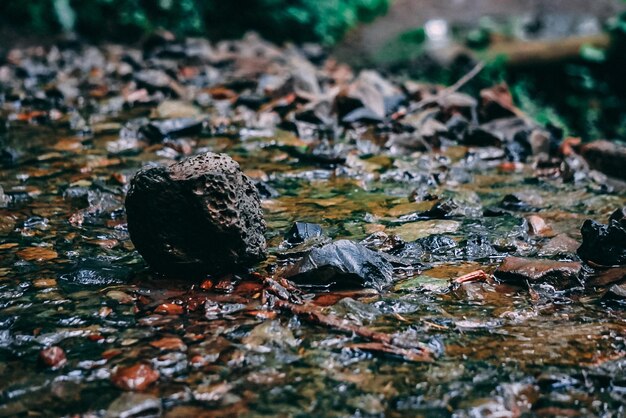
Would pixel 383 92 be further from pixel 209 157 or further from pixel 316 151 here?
pixel 209 157

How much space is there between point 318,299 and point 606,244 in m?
1.47

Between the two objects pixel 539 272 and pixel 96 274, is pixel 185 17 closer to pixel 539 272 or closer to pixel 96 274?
pixel 96 274

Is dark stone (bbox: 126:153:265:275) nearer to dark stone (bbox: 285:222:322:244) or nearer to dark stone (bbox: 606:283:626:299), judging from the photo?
dark stone (bbox: 285:222:322:244)

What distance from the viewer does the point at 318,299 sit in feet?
9.47

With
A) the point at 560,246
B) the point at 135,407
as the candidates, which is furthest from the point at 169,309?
the point at 560,246

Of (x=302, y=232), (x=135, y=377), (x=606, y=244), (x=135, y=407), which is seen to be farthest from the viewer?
(x=302, y=232)

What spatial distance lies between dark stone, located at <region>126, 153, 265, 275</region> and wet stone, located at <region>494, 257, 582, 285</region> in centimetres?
121

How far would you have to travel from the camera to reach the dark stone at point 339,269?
299 centimetres

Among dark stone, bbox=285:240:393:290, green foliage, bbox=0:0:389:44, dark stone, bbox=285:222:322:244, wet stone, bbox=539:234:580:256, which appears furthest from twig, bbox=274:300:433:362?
green foliage, bbox=0:0:389:44

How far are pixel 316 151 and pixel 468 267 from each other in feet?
7.83

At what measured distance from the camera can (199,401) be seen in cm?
217

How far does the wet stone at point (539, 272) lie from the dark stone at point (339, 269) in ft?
1.78

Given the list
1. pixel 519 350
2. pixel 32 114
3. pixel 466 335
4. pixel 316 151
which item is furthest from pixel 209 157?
pixel 32 114

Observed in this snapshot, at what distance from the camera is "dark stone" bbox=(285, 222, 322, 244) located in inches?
141
